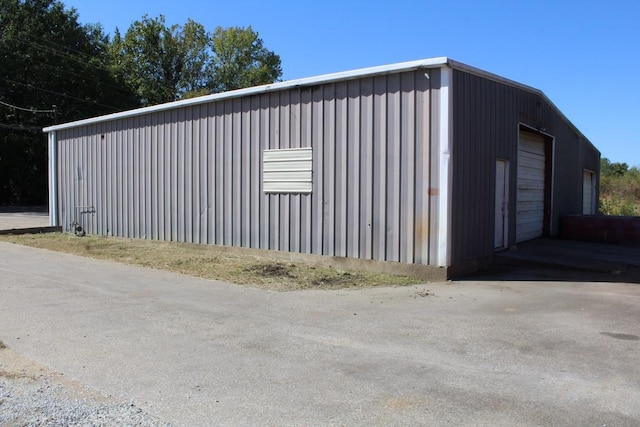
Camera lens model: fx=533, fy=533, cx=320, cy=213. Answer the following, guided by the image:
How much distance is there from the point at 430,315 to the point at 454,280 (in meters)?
2.83

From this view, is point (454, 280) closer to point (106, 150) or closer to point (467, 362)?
point (467, 362)

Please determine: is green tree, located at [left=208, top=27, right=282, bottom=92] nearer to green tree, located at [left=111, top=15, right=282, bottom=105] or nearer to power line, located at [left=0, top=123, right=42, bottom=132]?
green tree, located at [left=111, top=15, right=282, bottom=105]

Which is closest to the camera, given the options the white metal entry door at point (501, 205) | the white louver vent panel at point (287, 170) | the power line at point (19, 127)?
the white louver vent panel at point (287, 170)

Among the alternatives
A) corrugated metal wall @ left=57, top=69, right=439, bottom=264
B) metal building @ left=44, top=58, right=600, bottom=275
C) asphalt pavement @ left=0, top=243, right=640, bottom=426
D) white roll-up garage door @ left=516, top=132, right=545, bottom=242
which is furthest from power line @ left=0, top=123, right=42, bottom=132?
white roll-up garage door @ left=516, top=132, right=545, bottom=242

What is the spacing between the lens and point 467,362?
5.03 metres

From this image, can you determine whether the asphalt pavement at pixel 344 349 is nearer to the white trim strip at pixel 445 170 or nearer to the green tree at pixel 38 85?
the white trim strip at pixel 445 170

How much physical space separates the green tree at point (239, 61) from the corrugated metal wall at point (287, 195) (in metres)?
36.0

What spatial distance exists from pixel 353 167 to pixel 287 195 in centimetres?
186

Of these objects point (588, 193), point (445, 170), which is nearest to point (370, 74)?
point (445, 170)

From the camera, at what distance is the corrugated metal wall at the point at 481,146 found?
32.4 ft

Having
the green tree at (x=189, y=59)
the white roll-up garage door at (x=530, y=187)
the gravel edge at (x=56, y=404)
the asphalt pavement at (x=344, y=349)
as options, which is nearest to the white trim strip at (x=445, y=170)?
the asphalt pavement at (x=344, y=349)

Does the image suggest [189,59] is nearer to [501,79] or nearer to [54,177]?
[54,177]

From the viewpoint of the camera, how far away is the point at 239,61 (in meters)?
53.8

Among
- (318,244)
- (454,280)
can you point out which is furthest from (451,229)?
(318,244)
